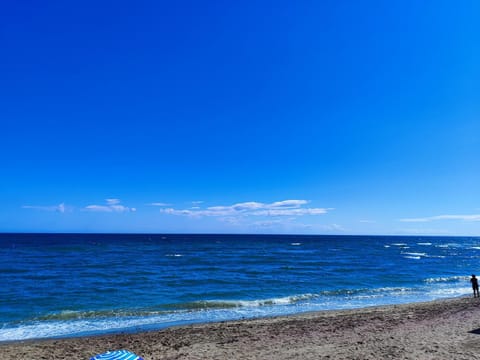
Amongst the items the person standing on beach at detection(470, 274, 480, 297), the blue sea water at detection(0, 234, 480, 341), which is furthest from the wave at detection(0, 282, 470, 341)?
the person standing on beach at detection(470, 274, 480, 297)

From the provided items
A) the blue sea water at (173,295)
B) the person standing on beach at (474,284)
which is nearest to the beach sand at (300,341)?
the blue sea water at (173,295)

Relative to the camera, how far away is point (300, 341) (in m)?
11.1

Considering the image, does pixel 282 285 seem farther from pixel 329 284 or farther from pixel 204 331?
pixel 204 331

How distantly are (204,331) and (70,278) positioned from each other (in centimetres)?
1951

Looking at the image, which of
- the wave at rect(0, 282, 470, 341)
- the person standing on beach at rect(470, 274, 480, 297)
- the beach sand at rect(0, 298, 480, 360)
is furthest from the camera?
the person standing on beach at rect(470, 274, 480, 297)

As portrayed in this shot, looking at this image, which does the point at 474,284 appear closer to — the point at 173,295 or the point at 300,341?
the point at 300,341

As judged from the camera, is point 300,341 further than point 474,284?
No

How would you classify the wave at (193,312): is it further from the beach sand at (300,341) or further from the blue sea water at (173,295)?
the beach sand at (300,341)

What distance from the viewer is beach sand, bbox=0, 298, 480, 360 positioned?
982cm

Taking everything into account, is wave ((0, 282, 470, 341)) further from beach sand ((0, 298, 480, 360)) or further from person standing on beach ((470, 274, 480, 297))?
person standing on beach ((470, 274, 480, 297))

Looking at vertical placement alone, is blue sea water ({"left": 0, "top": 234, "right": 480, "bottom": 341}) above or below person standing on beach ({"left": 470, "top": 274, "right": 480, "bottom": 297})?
below

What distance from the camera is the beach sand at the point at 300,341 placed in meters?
9.82

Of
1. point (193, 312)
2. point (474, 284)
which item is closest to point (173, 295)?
point (193, 312)

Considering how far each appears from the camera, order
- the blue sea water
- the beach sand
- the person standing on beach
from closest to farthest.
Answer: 1. the beach sand
2. the blue sea water
3. the person standing on beach
